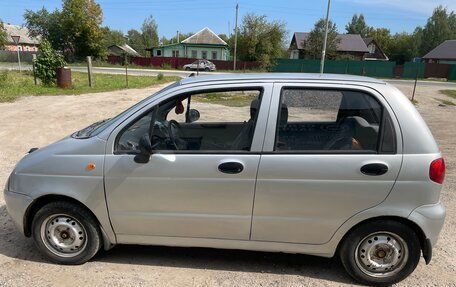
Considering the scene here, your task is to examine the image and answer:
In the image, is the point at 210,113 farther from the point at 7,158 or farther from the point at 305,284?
the point at 7,158

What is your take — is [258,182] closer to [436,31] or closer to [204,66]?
[204,66]

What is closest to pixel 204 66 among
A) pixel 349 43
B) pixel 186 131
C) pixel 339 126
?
pixel 349 43

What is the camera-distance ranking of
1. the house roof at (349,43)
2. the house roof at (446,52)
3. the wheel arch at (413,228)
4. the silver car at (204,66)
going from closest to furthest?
the wheel arch at (413,228) < the silver car at (204,66) < the house roof at (349,43) < the house roof at (446,52)

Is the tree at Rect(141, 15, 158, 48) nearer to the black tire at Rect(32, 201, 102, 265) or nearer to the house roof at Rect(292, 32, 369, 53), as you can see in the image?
the house roof at Rect(292, 32, 369, 53)

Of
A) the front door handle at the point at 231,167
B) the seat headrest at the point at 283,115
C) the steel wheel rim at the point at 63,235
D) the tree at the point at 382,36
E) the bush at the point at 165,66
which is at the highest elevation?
the tree at the point at 382,36

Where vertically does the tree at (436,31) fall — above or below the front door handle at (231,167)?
above

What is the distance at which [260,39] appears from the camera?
48062 millimetres

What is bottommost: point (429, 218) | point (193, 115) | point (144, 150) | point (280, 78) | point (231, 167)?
point (429, 218)

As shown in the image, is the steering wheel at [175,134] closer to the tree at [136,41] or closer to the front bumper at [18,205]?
the front bumper at [18,205]

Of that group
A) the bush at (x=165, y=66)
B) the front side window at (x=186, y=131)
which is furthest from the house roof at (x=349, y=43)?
the front side window at (x=186, y=131)

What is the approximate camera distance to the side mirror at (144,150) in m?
3.01

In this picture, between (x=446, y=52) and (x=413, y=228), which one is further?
(x=446, y=52)

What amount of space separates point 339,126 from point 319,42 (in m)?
50.0

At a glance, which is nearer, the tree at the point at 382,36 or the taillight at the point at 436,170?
the taillight at the point at 436,170
